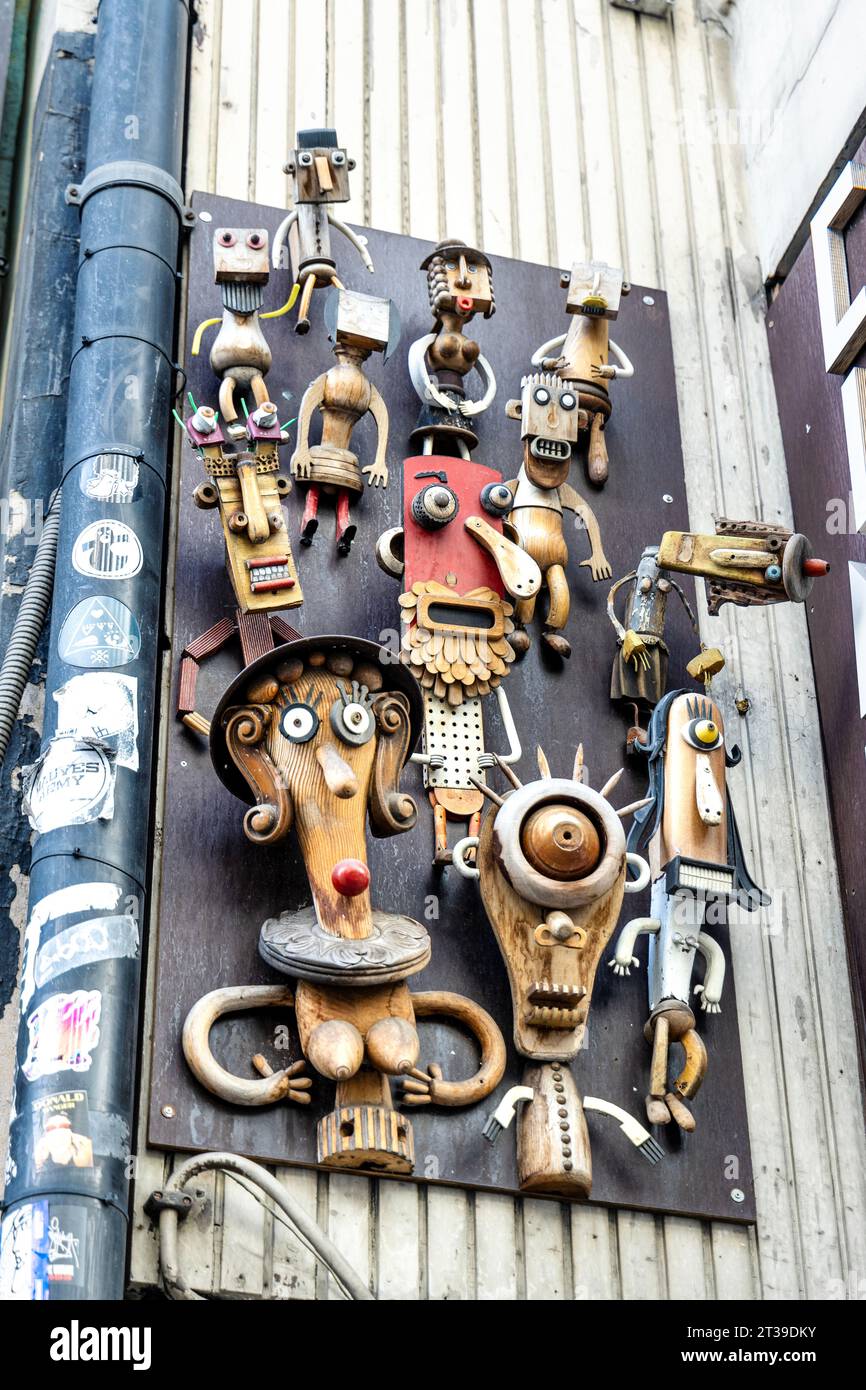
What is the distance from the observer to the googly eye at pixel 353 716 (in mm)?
3715

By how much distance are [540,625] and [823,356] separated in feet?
3.45

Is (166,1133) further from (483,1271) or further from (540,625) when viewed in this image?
(540,625)

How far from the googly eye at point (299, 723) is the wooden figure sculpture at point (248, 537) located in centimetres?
24

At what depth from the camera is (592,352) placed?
4594mm

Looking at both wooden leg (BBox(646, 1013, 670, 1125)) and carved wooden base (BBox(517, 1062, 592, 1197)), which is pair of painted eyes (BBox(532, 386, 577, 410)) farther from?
carved wooden base (BBox(517, 1062, 592, 1197))

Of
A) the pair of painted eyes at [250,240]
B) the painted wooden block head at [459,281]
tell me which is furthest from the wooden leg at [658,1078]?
the pair of painted eyes at [250,240]

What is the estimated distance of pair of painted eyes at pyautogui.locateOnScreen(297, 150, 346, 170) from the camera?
4.46 metres

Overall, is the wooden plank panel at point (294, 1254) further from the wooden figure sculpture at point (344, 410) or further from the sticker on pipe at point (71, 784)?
the wooden figure sculpture at point (344, 410)

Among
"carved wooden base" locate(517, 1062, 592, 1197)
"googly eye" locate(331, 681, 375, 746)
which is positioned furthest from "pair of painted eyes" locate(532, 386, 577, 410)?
"carved wooden base" locate(517, 1062, 592, 1197)

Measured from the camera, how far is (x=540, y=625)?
169 inches

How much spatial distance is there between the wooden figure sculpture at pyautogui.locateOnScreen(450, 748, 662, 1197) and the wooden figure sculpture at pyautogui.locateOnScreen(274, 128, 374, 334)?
1.39 m

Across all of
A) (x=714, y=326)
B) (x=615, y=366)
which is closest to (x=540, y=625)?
(x=615, y=366)

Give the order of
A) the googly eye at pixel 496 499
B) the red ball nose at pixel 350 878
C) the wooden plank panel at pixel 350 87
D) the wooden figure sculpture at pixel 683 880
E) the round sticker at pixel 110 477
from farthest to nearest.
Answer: the wooden plank panel at pixel 350 87 < the googly eye at pixel 496 499 < the round sticker at pixel 110 477 < the wooden figure sculpture at pixel 683 880 < the red ball nose at pixel 350 878

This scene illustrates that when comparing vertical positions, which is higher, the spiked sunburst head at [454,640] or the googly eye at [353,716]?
the spiked sunburst head at [454,640]
